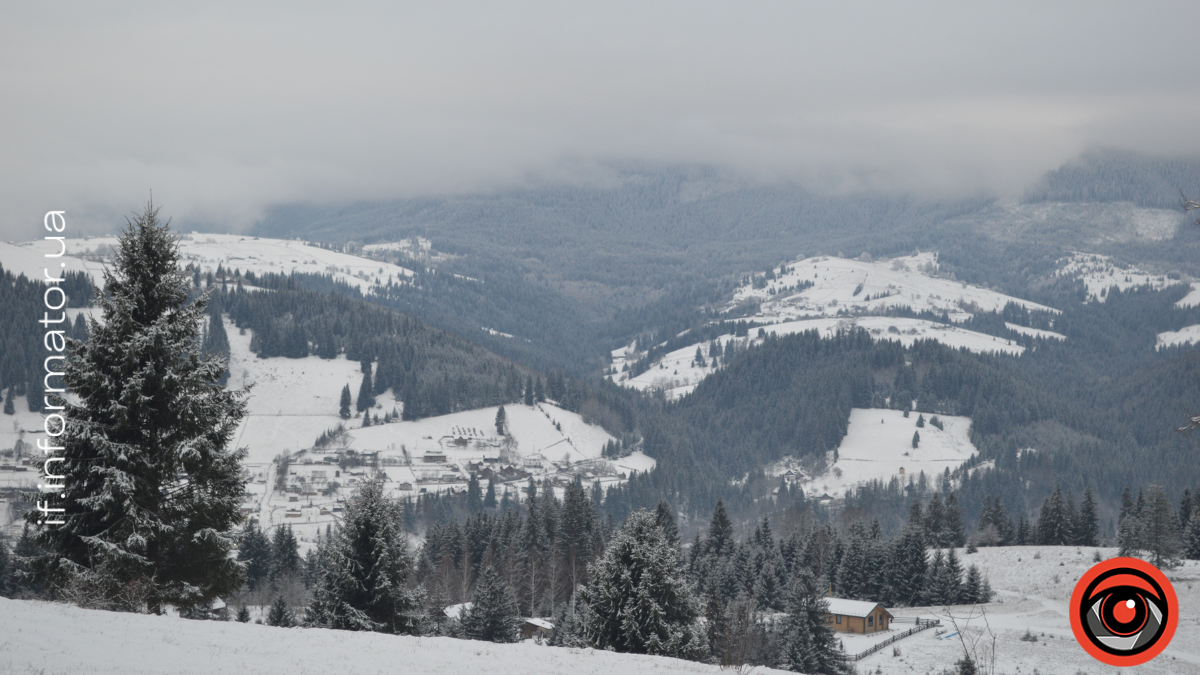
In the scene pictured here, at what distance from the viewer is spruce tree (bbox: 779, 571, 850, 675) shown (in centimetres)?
5759

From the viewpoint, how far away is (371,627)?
36.4 m

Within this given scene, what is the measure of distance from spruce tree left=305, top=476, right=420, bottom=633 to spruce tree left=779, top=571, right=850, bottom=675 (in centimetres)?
2822

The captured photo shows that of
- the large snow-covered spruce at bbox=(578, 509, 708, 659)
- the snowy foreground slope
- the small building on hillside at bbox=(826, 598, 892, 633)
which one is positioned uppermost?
the snowy foreground slope

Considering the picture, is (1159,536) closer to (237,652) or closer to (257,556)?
(257,556)

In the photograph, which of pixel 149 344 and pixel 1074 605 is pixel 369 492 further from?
pixel 1074 605

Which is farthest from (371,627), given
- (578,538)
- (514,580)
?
(578,538)

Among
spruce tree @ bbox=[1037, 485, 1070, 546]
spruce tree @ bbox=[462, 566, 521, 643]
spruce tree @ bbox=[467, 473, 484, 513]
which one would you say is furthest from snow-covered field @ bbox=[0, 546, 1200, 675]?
spruce tree @ bbox=[467, 473, 484, 513]

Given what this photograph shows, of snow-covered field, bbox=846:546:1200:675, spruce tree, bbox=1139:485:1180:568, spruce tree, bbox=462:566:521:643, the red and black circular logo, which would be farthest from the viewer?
spruce tree, bbox=1139:485:1180:568

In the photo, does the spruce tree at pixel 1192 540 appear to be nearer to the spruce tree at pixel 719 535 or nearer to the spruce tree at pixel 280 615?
the spruce tree at pixel 719 535

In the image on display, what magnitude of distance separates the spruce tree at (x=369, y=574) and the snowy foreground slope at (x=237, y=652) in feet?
34.8

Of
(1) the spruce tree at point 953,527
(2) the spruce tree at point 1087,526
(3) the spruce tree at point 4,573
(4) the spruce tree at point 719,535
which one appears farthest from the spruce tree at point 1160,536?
(3) the spruce tree at point 4,573

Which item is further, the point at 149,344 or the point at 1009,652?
the point at 1009,652

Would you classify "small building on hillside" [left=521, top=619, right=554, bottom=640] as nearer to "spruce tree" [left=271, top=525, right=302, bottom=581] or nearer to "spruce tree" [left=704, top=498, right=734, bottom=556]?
"spruce tree" [left=704, top=498, right=734, bottom=556]

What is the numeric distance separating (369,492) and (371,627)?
222 inches
